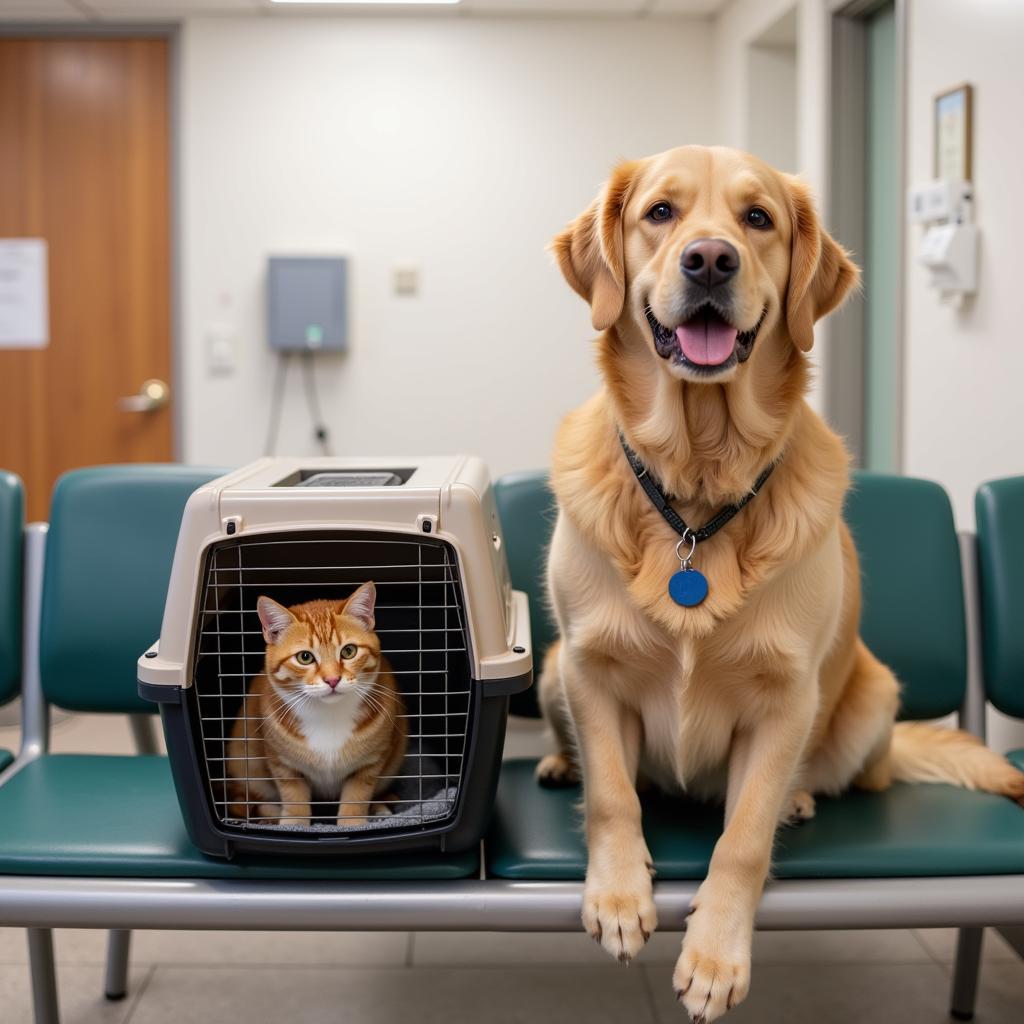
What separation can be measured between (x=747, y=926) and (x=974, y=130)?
1968 mm

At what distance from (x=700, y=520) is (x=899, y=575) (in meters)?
0.63

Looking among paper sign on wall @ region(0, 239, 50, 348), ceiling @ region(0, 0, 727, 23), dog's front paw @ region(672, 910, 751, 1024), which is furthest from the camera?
paper sign on wall @ region(0, 239, 50, 348)

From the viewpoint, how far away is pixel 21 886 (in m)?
1.33

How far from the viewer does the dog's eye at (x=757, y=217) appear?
137cm

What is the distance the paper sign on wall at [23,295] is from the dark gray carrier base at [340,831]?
3.61m

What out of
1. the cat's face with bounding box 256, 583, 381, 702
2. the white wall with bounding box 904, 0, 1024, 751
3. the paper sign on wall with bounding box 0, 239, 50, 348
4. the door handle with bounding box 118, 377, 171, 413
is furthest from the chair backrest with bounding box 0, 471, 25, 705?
the paper sign on wall with bounding box 0, 239, 50, 348

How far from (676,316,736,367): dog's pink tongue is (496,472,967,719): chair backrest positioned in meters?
0.63

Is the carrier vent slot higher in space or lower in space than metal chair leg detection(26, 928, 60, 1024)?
higher

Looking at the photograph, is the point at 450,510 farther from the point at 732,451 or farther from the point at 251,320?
the point at 251,320

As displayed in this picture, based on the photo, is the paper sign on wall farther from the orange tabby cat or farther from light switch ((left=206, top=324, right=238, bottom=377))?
the orange tabby cat

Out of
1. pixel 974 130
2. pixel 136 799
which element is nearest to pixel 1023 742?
pixel 974 130

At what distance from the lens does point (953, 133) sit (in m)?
2.58

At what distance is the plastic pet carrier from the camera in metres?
1.27

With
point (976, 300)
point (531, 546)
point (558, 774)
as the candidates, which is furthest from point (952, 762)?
point (976, 300)
